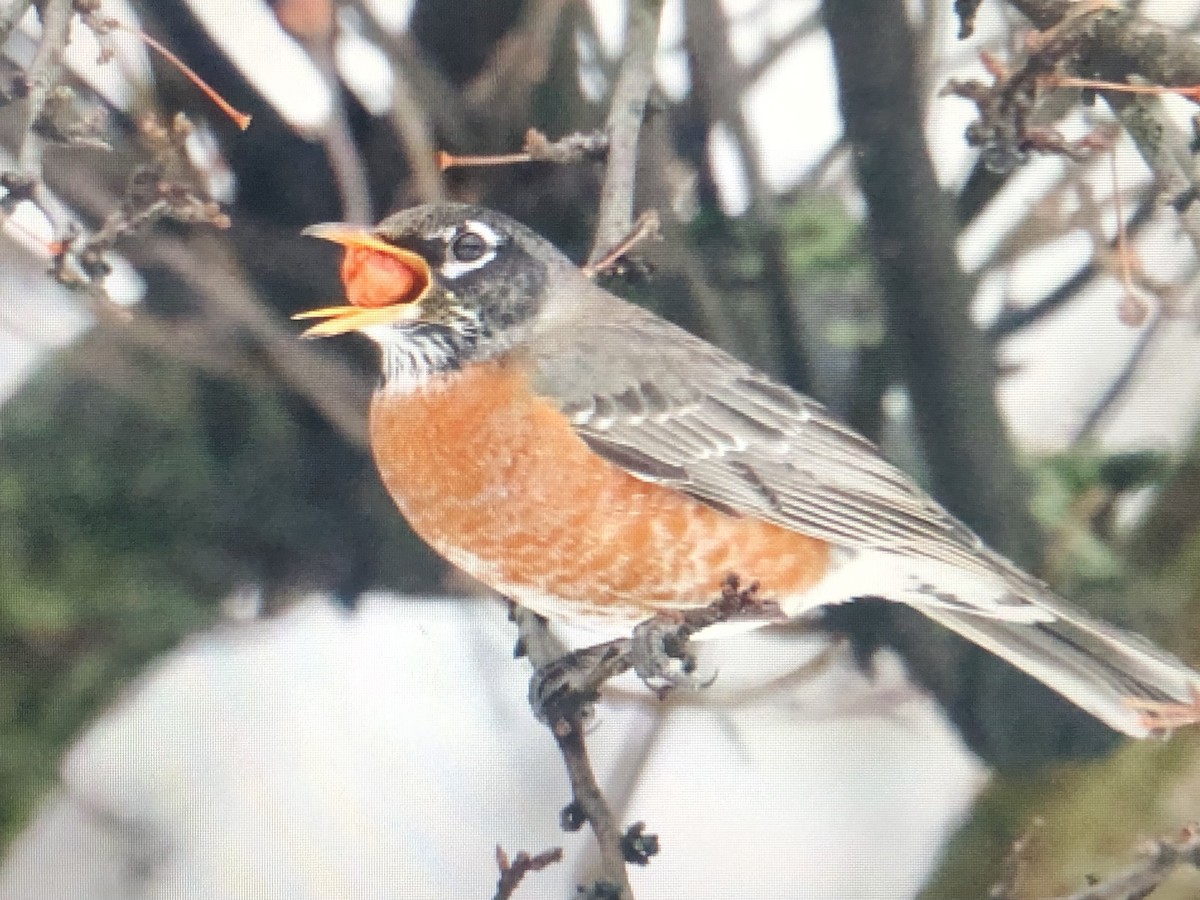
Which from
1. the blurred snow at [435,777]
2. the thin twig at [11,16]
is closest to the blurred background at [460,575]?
the blurred snow at [435,777]

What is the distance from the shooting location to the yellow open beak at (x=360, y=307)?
1.28 m

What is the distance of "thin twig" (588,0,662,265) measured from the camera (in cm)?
133

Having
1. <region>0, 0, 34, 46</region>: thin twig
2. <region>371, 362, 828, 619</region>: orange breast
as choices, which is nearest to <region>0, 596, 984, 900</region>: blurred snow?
<region>371, 362, 828, 619</region>: orange breast

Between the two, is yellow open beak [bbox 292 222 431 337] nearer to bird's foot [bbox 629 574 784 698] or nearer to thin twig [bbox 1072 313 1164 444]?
bird's foot [bbox 629 574 784 698]

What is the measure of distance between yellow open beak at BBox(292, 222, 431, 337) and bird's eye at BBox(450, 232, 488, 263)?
3cm

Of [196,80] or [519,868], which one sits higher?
[196,80]

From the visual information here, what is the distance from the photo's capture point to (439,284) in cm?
135

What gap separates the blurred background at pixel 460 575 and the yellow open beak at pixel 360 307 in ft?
0.14


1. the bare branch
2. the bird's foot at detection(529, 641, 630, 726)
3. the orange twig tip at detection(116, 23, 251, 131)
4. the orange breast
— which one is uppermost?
the orange twig tip at detection(116, 23, 251, 131)

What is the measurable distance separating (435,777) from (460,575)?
0.72 feet

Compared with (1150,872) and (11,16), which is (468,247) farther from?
(1150,872)

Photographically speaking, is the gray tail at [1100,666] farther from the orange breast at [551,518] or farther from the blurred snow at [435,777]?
the orange breast at [551,518]

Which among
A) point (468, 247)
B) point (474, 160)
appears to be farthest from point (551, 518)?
point (474, 160)

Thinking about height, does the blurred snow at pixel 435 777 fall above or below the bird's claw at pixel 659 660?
below
